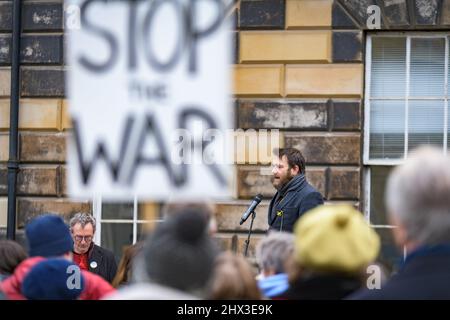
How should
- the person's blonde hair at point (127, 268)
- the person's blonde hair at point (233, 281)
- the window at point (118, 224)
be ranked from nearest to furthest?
the person's blonde hair at point (233, 281), the person's blonde hair at point (127, 268), the window at point (118, 224)

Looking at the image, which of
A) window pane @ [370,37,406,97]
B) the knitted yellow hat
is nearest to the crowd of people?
the knitted yellow hat

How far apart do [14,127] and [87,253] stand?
305cm

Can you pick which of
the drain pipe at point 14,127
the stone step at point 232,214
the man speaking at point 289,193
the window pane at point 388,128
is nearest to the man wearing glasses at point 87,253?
the man speaking at point 289,193

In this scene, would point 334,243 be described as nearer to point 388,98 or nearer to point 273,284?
point 273,284

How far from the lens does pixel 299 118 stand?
10.1m

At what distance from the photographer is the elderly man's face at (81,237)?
780 centimetres

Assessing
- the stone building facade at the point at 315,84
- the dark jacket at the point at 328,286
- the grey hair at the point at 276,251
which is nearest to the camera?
the dark jacket at the point at 328,286

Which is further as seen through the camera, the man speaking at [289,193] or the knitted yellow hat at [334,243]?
the man speaking at [289,193]

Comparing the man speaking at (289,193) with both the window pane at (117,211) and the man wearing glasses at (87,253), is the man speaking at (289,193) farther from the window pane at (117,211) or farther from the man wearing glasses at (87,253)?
the window pane at (117,211)

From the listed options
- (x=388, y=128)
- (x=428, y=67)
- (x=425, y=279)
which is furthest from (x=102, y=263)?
(x=425, y=279)

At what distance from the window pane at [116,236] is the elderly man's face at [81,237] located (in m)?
2.70

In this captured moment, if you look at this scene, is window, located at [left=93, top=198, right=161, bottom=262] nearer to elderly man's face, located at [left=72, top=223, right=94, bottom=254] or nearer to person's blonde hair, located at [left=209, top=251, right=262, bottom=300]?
elderly man's face, located at [left=72, top=223, right=94, bottom=254]

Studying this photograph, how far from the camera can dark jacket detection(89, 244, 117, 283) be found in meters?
7.77
